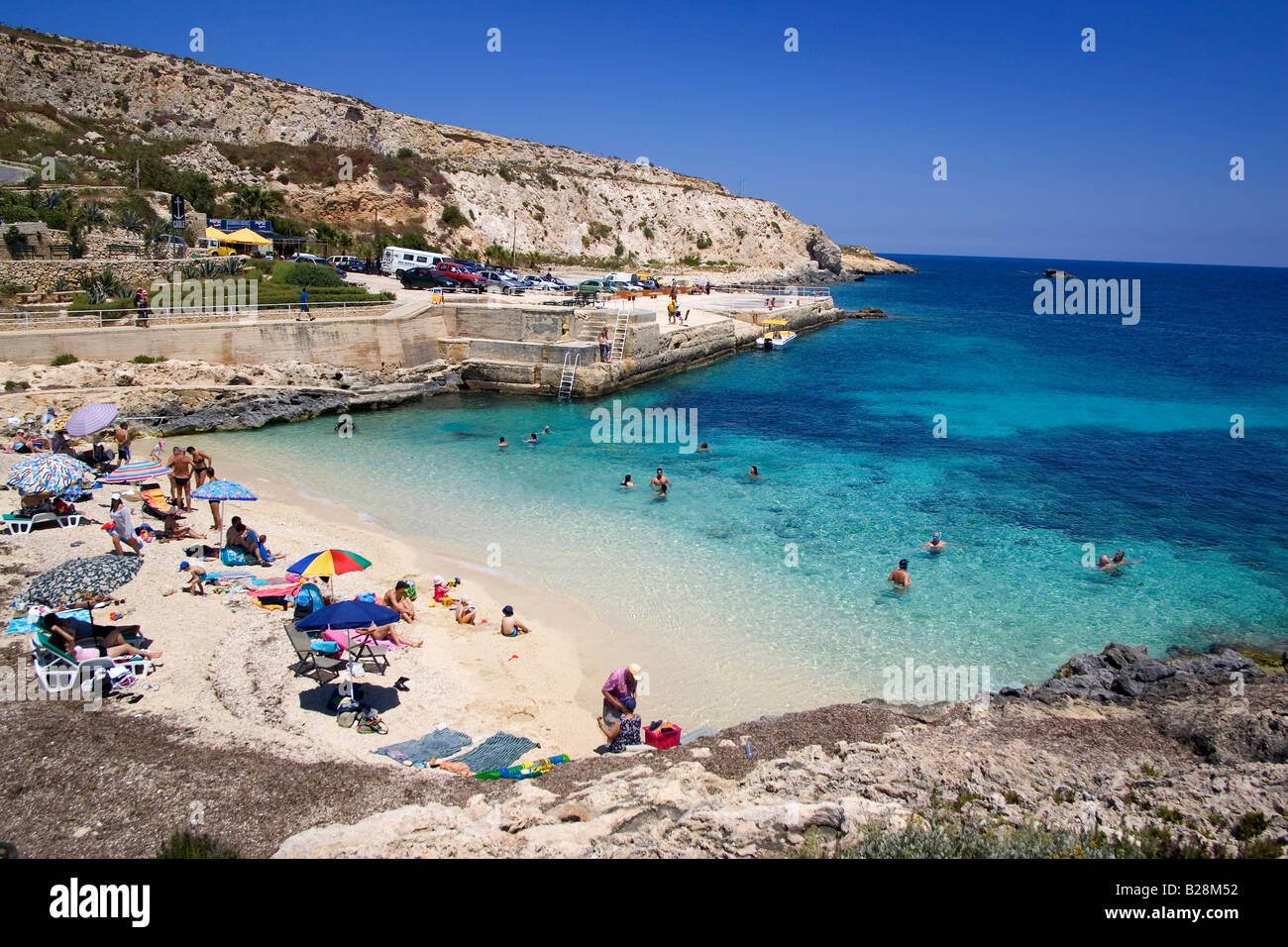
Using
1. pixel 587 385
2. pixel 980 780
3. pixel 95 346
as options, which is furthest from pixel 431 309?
pixel 980 780

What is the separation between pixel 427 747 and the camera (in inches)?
369

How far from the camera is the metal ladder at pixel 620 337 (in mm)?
34219

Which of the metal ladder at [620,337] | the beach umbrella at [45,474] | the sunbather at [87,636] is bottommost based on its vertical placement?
the sunbather at [87,636]

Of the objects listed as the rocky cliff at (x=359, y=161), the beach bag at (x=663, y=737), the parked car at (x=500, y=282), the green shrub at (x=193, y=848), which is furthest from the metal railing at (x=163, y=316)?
the rocky cliff at (x=359, y=161)

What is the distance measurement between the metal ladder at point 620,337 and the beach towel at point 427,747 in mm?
25383

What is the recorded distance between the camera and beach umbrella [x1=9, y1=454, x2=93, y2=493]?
47.2 feet

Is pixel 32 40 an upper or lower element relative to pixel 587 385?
upper

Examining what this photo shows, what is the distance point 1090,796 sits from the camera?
6879 mm

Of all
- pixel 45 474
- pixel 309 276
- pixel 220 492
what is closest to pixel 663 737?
pixel 220 492

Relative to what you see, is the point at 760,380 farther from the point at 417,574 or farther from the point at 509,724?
the point at 509,724

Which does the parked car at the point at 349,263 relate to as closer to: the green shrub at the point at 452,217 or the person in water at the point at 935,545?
the green shrub at the point at 452,217

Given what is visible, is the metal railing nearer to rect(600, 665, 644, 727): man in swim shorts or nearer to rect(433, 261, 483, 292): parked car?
rect(433, 261, 483, 292): parked car

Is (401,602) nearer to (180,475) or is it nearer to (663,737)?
(663,737)
